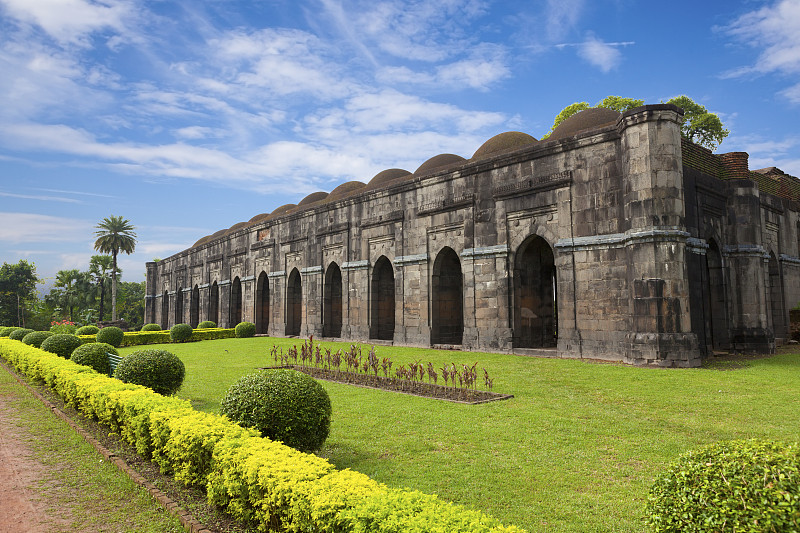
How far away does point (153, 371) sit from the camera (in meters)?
10.6

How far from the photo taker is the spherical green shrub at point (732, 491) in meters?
2.62

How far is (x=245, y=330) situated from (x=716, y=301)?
26.7 metres

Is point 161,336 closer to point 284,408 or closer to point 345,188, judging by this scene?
point 345,188

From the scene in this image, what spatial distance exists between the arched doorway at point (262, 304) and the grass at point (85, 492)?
27230 millimetres

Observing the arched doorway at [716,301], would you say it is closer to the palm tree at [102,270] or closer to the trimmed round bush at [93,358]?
the trimmed round bush at [93,358]

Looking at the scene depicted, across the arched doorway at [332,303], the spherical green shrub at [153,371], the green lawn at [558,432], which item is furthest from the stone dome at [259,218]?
the spherical green shrub at [153,371]

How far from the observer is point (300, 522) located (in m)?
4.11

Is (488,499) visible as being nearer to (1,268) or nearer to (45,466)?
(45,466)

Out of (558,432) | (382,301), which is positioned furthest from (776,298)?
(558,432)

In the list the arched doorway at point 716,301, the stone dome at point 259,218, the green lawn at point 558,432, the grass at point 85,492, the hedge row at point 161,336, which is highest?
the stone dome at point 259,218

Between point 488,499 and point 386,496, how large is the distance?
6.66 ft

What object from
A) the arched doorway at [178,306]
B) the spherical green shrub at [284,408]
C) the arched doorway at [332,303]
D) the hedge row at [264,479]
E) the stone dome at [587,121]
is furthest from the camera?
the arched doorway at [178,306]

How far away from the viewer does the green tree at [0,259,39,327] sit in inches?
2496

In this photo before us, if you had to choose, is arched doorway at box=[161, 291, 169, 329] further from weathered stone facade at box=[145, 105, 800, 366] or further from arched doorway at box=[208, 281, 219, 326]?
weathered stone facade at box=[145, 105, 800, 366]
